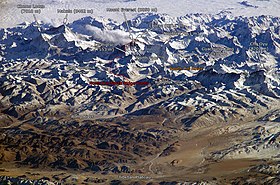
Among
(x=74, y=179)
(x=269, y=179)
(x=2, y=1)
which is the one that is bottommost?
(x=74, y=179)

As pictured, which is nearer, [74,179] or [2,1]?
[2,1]

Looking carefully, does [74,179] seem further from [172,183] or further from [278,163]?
[278,163]

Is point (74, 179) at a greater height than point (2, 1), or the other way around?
point (2, 1)

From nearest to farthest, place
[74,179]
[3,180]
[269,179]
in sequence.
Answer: [3,180]
[269,179]
[74,179]

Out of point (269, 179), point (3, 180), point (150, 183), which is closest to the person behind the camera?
point (3, 180)

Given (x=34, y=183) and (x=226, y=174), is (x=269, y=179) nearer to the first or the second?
(x=226, y=174)

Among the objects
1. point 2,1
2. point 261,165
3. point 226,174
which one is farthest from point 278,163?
point 2,1

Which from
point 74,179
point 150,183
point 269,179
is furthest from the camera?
point 74,179

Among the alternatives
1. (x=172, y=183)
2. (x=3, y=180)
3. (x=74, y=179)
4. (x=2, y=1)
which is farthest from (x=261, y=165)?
(x=2, y=1)

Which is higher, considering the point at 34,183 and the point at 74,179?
the point at 34,183
